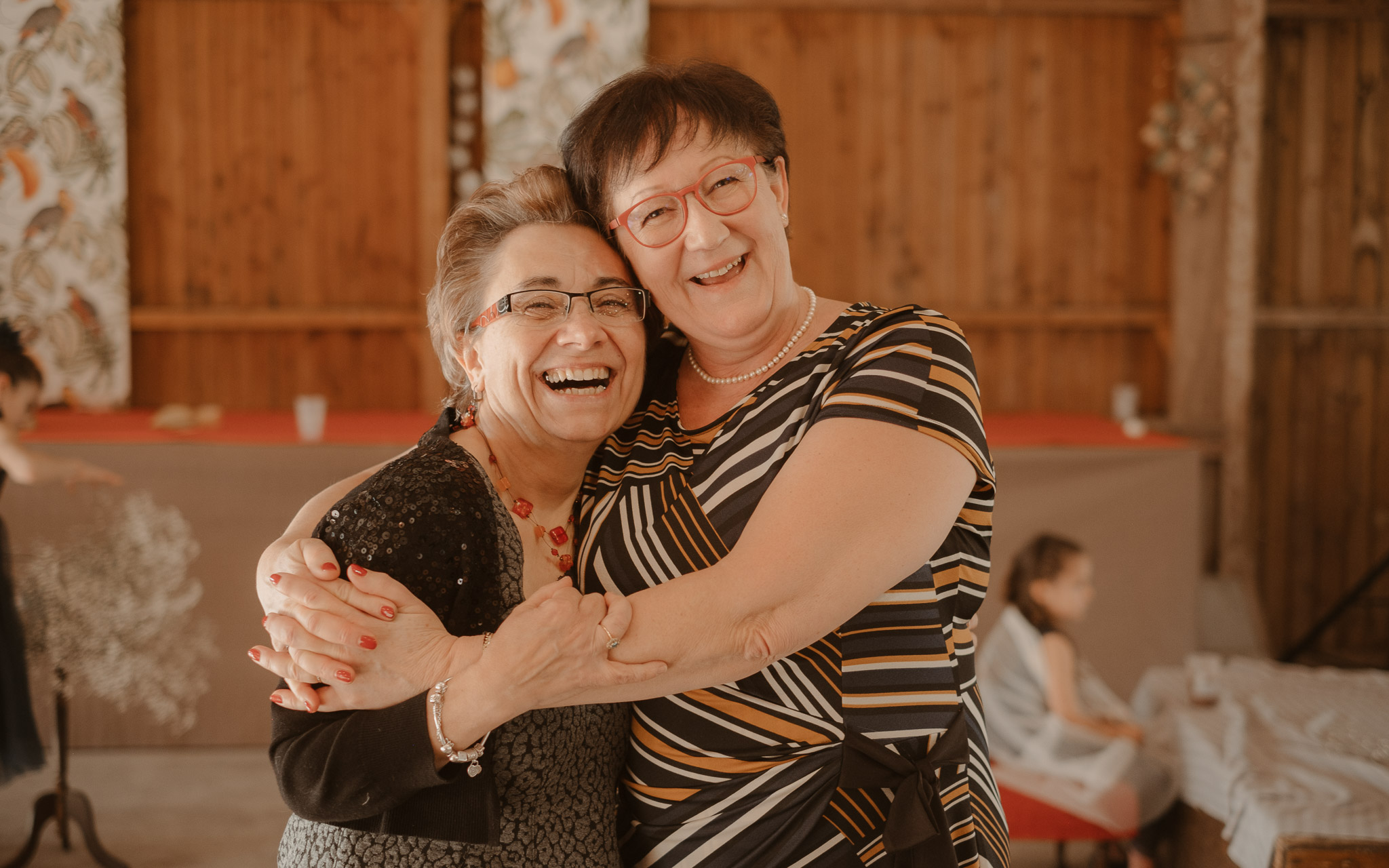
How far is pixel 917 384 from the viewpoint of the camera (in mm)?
1139

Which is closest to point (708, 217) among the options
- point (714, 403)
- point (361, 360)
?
point (714, 403)

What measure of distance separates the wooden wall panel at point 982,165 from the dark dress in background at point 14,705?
3.55 m

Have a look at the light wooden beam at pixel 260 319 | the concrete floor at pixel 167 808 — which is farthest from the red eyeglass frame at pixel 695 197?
the light wooden beam at pixel 260 319

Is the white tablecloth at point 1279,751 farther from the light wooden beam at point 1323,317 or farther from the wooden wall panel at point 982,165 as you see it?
the light wooden beam at point 1323,317

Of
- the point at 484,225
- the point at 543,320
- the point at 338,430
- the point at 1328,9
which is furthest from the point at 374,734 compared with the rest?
the point at 1328,9

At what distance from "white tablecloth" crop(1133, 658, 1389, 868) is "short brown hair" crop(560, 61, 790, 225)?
6.57 ft

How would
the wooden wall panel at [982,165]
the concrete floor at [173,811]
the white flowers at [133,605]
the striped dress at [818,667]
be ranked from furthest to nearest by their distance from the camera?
the wooden wall panel at [982,165] < the white flowers at [133,605] < the concrete floor at [173,811] < the striped dress at [818,667]

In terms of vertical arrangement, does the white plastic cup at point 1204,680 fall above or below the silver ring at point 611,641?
below

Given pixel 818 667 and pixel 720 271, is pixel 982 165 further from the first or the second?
pixel 818 667

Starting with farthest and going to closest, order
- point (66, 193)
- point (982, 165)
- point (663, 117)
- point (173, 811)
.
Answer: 1. point (982, 165)
2. point (66, 193)
3. point (173, 811)
4. point (663, 117)

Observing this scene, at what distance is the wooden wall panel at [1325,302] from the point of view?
505 centimetres

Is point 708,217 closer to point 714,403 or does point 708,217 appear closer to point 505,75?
point 714,403

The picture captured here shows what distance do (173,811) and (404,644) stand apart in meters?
2.81

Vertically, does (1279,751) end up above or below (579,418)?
below
